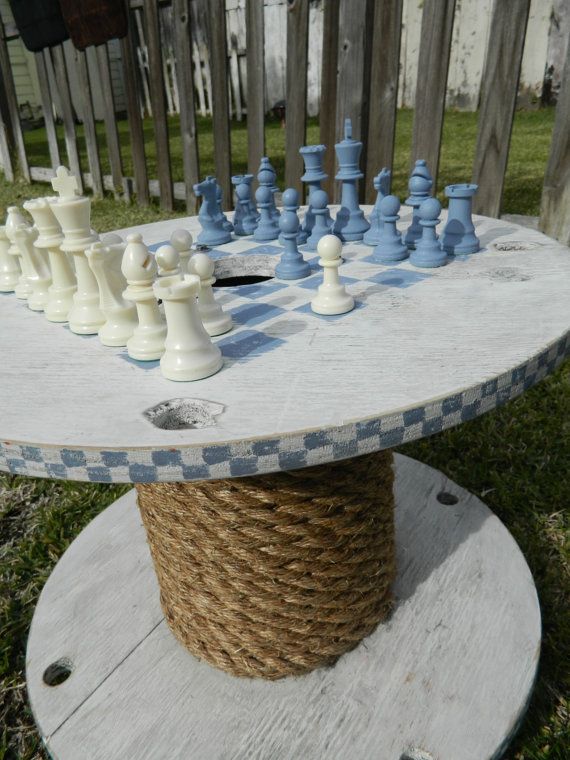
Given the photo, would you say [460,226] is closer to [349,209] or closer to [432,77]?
[349,209]

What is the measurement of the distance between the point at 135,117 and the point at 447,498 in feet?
11.2

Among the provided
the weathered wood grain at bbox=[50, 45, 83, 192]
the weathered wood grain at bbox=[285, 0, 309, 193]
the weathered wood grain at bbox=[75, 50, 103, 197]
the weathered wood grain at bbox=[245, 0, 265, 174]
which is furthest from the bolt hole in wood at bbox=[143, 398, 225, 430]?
the weathered wood grain at bbox=[50, 45, 83, 192]

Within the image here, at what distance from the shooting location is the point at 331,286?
106 centimetres

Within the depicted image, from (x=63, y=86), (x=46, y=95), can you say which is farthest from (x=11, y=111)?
(x=63, y=86)

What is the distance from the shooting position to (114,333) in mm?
1009

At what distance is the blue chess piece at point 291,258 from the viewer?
125 cm

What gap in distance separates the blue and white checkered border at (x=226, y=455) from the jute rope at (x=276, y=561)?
0.28 metres

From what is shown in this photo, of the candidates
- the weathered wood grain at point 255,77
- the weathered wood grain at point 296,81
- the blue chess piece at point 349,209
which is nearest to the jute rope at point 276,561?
the blue chess piece at point 349,209

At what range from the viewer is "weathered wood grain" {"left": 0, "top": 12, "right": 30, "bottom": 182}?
5168mm

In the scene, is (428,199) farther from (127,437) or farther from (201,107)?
(201,107)

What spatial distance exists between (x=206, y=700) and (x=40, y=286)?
88cm

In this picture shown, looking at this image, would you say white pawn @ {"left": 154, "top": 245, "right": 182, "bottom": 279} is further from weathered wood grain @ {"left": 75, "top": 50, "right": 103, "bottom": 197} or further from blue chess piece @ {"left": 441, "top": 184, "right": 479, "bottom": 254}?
weathered wood grain @ {"left": 75, "top": 50, "right": 103, "bottom": 197}

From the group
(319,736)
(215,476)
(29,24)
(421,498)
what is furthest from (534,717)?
(29,24)

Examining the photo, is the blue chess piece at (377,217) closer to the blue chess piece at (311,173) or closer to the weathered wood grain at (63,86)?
the blue chess piece at (311,173)
